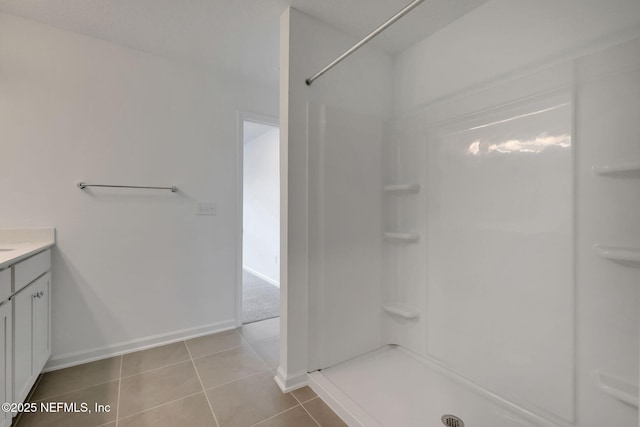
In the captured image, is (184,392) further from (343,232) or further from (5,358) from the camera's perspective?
(343,232)

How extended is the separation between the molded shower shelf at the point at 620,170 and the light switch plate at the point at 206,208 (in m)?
2.55

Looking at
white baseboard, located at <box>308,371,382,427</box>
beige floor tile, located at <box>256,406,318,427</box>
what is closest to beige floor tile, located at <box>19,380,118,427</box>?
beige floor tile, located at <box>256,406,318,427</box>

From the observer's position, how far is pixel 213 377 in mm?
1821

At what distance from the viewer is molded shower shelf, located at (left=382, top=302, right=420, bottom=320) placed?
6.52 ft

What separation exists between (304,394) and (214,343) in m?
1.01

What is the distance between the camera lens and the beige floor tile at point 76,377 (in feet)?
5.46

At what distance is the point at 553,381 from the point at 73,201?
123 inches

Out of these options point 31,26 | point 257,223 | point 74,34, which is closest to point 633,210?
point 74,34

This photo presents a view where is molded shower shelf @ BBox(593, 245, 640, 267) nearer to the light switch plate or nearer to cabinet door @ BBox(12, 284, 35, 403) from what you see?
the light switch plate

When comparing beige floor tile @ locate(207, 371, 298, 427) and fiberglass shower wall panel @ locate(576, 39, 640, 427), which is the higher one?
fiberglass shower wall panel @ locate(576, 39, 640, 427)

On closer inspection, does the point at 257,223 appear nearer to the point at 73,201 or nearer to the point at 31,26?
the point at 73,201

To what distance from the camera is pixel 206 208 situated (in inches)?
96.7

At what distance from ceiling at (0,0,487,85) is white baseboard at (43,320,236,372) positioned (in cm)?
231

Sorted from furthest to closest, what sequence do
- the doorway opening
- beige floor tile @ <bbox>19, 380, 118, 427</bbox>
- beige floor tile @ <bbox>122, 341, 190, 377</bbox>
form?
the doorway opening, beige floor tile @ <bbox>122, 341, 190, 377</bbox>, beige floor tile @ <bbox>19, 380, 118, 427</bbox>
